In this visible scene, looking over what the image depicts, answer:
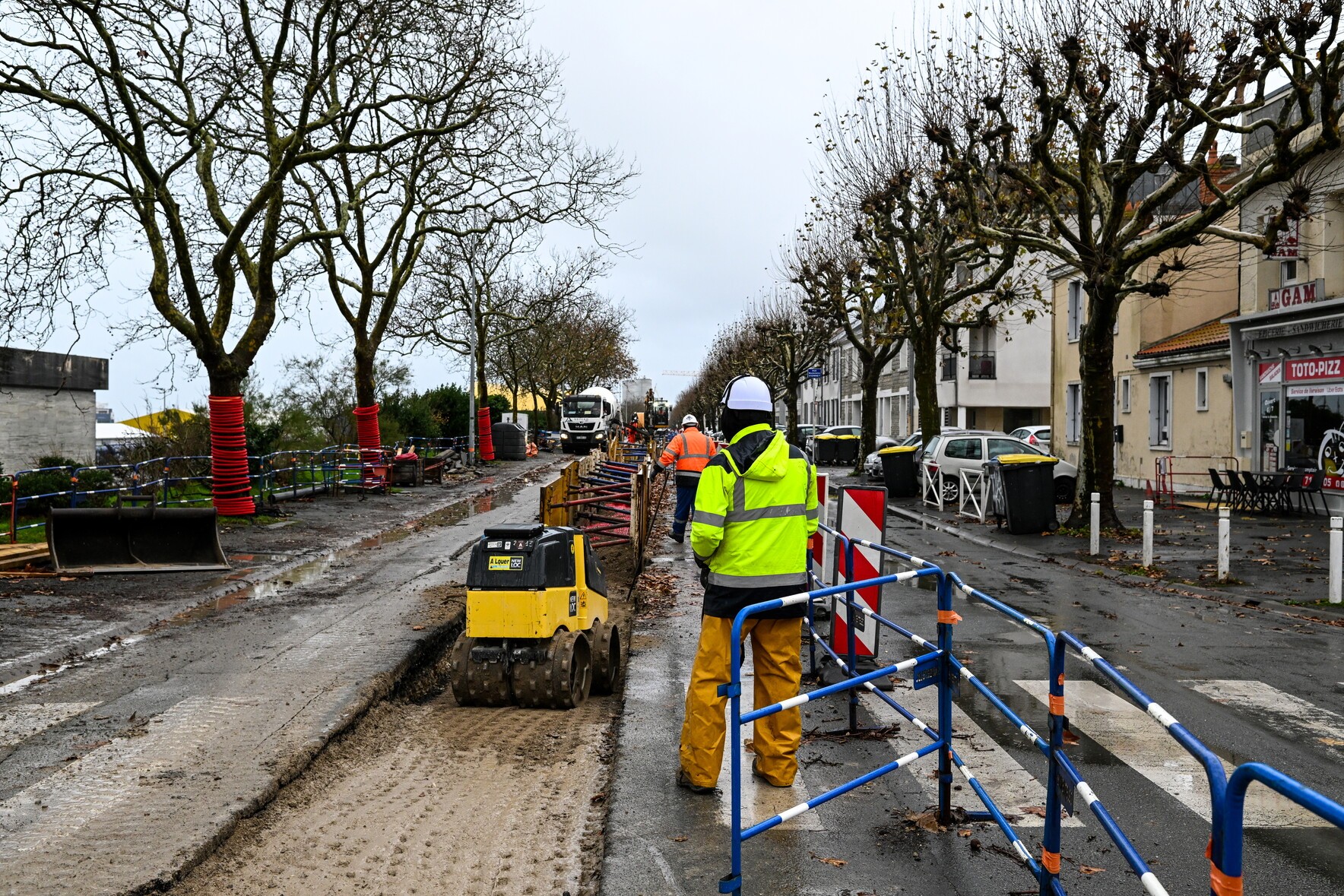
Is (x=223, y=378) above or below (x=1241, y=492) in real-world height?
above

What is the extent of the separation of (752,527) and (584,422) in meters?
55.7

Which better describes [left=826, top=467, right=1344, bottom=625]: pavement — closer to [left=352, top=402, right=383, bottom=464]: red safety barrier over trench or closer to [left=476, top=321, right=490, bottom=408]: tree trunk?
[left=352, top=402, right=383, bottom=464]: red safety barrier over trench

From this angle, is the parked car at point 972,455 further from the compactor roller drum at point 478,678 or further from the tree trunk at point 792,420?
the compactor roller drum at point 478,678

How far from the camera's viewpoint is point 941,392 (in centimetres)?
5197

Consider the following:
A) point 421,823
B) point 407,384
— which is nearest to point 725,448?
point 421,823

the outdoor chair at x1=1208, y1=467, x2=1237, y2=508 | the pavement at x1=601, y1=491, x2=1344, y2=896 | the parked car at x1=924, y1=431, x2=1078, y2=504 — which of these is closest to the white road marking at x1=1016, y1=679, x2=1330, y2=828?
the pavement at x1=601, y1=491, x2=1344, y2=896

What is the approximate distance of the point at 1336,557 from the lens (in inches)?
453

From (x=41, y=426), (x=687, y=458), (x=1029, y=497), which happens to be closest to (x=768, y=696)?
(x=687, y=458)

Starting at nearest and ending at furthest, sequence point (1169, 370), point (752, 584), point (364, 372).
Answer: point (752, 584)
point (1169, 370)
point (364, 372)

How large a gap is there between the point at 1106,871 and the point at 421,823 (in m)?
3.02

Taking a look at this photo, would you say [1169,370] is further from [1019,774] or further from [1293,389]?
[1019,774]

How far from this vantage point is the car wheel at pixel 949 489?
24891mm

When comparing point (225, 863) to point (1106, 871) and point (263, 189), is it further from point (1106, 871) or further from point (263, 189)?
point (263, 189)

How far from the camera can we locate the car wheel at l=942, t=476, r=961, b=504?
2489cm
